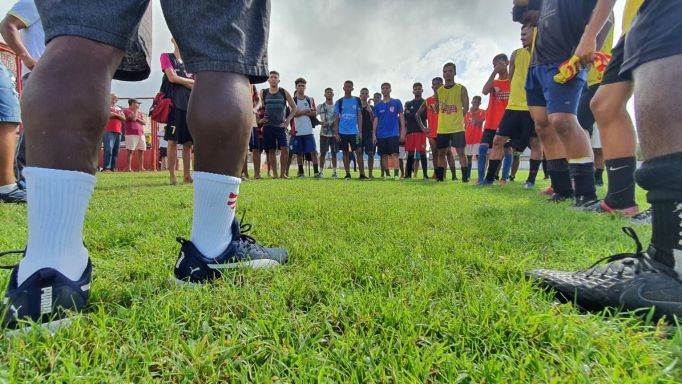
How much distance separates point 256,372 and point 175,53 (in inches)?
218

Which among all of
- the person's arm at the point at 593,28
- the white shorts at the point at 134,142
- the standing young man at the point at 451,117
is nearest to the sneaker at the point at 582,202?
the person's arm at the point at 593,28

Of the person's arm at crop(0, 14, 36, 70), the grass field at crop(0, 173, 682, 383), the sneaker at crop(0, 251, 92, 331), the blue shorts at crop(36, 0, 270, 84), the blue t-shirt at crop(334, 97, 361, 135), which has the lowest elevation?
the grass field at crop(0, 173, 682, 383)

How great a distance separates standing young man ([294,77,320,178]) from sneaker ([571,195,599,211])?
6.41m

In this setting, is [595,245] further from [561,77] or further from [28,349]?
[28,349]

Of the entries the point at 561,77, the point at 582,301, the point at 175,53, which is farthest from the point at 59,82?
the point at 175,53

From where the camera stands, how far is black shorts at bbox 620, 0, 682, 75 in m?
1.12

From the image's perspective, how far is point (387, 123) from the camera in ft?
31.2

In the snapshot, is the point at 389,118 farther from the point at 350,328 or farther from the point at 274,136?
the point at 350,328

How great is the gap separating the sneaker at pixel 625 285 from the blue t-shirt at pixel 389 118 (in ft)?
28.1

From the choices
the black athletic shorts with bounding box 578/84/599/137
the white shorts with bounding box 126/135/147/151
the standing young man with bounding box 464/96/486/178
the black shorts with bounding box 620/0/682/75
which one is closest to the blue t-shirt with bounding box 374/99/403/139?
the standing young man with bounding box 464/96/486/178

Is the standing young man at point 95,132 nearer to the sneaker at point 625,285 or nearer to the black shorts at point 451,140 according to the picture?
the sneaker at point 625,285

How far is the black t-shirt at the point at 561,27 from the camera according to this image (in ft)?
10.2

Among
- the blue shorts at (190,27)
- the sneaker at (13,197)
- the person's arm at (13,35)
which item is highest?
the person's arm at (13,35)

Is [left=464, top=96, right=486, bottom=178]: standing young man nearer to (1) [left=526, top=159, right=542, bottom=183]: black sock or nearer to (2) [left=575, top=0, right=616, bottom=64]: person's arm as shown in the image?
(1) [left=526, top=159, right=542, bottom=183]: black sock
